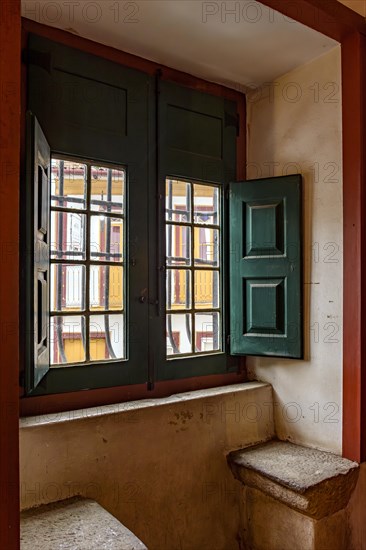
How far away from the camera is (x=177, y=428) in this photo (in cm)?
217

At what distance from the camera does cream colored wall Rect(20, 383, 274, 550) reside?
5.99 feet

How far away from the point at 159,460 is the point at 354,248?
1.39 m

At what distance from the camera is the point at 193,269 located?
250 centimetres

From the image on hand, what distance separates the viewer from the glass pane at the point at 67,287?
80.0 inches

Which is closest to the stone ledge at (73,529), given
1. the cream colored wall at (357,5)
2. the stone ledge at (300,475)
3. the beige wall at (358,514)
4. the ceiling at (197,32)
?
the stone ledge at (300,475)

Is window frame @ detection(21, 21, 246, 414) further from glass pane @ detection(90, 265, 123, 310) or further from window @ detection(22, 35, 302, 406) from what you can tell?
glass pane @ detection(90, 265, 123, 310)

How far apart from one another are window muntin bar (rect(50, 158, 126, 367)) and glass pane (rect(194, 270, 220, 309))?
1.62 feet

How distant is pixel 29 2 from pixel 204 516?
2.55 meters

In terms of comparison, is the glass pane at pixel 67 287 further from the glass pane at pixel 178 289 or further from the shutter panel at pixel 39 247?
the glass pane at pixel 178 289

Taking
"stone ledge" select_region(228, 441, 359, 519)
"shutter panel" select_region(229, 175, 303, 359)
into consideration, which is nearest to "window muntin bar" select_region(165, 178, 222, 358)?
"shutter panel" select_region(229, 175, 303, 359)

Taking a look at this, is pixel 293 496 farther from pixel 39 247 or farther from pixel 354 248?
pixel 39 247

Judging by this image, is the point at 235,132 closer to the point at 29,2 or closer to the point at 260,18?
the point at 260,18

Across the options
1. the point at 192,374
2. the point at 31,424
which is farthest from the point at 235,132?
the point at 31,424

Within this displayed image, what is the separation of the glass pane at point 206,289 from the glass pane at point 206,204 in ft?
1.01
